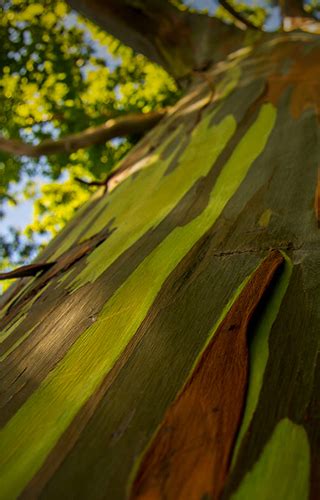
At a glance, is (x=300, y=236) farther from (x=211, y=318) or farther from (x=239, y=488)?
(x=239, y=488)

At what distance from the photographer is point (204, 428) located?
0.36m

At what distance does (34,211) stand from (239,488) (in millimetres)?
5485

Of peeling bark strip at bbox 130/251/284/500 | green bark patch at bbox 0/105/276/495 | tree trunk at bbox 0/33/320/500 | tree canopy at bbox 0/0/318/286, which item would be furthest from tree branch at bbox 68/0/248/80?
peeling bark strip at bbox 130/251/284/500

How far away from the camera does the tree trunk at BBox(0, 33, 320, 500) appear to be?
347mm

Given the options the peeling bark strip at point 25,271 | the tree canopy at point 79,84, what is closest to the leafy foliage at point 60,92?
the tree canopy at point 79,84

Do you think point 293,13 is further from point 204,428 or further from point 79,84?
point 204,428

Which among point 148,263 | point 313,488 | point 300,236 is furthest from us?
point 148,263

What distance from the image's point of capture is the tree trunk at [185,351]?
0.35m

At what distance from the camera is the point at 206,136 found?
52.7 inches

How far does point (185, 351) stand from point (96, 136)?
7.97 feet

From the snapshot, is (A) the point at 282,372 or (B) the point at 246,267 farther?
(B) the point at 246,267

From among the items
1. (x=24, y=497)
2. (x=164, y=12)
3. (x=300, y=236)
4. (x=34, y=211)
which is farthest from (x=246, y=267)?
(x=34, y=211)

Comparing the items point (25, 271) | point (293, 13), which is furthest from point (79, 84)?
point (25, 271)

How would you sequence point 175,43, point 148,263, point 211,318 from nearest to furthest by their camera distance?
point 211,318 < point 148,263 < point 175,43
